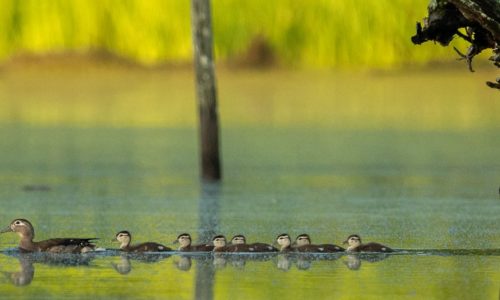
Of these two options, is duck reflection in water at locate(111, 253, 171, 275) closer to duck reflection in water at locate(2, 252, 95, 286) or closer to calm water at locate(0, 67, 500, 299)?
calm water at locate(0, 67, 500, 299)

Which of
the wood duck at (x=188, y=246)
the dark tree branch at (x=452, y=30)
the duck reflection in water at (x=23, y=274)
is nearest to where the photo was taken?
the duck reflection in water at (x=23, y=274)

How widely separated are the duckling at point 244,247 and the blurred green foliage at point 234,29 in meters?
20.1

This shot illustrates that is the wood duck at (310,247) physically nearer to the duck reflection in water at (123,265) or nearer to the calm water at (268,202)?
the calm water at (268,202)

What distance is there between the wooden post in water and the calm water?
1.44ft

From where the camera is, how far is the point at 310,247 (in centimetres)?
1670

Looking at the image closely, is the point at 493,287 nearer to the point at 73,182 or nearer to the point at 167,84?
the point at 73,182

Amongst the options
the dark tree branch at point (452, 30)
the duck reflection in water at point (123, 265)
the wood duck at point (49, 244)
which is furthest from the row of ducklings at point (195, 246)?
the dark tree branch at point (452, 30)

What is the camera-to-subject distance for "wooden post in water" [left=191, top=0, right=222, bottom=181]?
24594 mm

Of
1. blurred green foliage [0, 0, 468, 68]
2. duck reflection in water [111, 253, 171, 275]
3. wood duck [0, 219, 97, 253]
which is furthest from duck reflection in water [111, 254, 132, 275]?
blurred green foliage [0, 0, 468, 68]

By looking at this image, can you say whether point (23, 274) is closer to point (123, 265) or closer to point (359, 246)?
point (123, 265)

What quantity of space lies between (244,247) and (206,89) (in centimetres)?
849

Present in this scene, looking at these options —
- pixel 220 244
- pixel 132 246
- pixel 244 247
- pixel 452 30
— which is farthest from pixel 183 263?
pixel 452 30

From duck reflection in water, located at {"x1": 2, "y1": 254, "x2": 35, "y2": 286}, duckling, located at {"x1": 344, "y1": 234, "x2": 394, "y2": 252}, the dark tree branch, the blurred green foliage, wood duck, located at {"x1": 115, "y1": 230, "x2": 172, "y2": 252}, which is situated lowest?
duck reflection in water, located at {"x1": 2, "y1": 254, "x2": 35, "y2": 286}

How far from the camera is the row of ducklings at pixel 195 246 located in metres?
16.6
